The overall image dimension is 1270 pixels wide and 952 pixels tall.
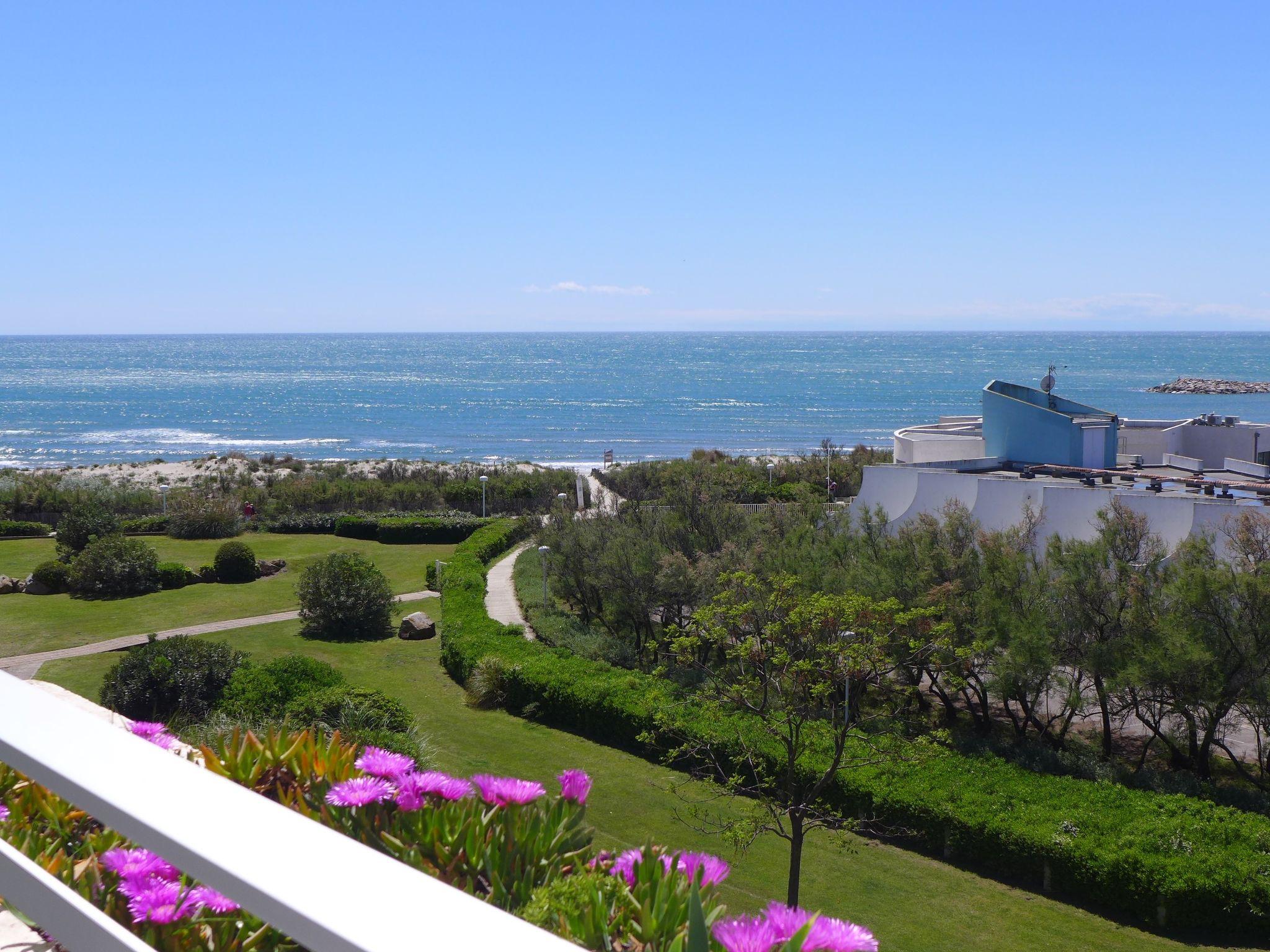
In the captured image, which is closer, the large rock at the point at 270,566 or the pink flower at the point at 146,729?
the pink flower at the point at 146,729

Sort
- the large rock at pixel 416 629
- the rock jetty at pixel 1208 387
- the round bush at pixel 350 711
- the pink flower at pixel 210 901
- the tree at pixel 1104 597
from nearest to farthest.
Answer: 1. the pink flower at pixel 210 901
2. the round bush at pixel 350 711
3. the tree at pixel 1104 597
4. the large rock at pixel 416 629
5. the rock jetty at pixel 1208 387

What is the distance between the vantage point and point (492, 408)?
10244cm

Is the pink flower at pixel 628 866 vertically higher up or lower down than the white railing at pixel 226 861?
lower down

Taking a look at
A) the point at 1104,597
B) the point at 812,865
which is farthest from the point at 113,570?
the point at 1104,597

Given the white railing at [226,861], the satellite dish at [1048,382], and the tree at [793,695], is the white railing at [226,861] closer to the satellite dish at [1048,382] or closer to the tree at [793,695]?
the tree at [793,695]

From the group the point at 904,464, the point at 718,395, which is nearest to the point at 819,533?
the point at 904,464

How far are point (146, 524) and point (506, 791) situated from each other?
120 ft

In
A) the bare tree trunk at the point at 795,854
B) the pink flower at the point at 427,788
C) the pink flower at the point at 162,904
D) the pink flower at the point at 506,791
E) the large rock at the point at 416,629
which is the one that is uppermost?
the pink flower at the point at 162,904

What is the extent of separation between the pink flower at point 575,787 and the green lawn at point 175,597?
74.4 feet

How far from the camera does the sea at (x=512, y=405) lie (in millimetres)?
76062

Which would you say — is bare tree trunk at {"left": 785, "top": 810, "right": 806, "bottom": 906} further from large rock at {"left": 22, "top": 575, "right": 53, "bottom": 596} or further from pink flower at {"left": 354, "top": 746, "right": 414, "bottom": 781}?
large rock at {"left": 22, "top": 575, "right": 53, "bottom": 596}

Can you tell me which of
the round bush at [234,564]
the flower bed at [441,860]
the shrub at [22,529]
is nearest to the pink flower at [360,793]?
the flower bed at [441,860]

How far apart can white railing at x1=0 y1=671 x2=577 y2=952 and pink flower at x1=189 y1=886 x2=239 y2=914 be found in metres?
0.43

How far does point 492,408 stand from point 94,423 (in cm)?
3480
